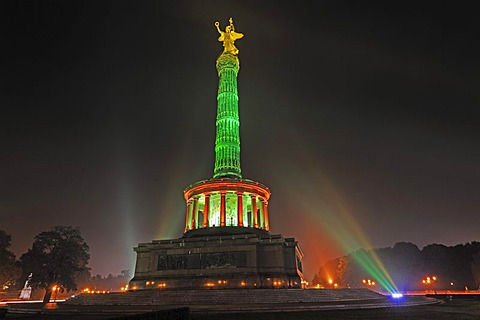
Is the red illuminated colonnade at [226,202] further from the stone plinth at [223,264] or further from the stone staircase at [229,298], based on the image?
the stone staircase at [229,298]

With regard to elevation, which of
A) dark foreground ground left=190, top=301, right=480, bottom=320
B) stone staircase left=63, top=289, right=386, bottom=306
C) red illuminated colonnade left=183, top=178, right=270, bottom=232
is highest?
red illuminated colonnade left=183, top=178, right=270, bottom=232

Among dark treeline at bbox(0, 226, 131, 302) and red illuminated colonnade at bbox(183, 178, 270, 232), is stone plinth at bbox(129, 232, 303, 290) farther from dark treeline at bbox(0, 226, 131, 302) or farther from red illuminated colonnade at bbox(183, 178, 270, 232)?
dark treeline at bbox(0, 226, 131, 302)

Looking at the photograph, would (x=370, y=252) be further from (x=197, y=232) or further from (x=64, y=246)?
(x=64, y=246)

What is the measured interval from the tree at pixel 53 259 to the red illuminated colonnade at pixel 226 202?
1485 cm

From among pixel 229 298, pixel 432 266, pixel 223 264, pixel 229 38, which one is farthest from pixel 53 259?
pixel 432 266

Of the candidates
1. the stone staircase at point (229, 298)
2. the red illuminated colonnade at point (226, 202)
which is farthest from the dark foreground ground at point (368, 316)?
the red illuminated colonnade at point (226, 202)

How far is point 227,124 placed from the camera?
49.7 meters

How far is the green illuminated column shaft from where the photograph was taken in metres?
47.1

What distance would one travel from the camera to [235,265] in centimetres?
3434

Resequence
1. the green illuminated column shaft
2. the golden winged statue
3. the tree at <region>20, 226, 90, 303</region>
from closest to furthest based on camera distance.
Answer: the tree at <region>20, 226, 90, 303</region> < the green illuminated column shaft < the golden winged statue

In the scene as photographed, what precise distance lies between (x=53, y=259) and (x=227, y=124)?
2968 centimetres

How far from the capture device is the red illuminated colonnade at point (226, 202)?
42.5 m

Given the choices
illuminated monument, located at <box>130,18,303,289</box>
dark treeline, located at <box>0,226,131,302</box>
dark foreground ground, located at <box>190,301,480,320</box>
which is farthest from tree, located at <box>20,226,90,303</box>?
dark foreground ground, located at <box>190,301,480,320</box>

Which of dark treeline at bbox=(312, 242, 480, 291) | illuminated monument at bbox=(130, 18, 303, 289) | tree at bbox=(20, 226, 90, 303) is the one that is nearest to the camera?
illuminated monument at bbox=(130, 18, 303, 289)
